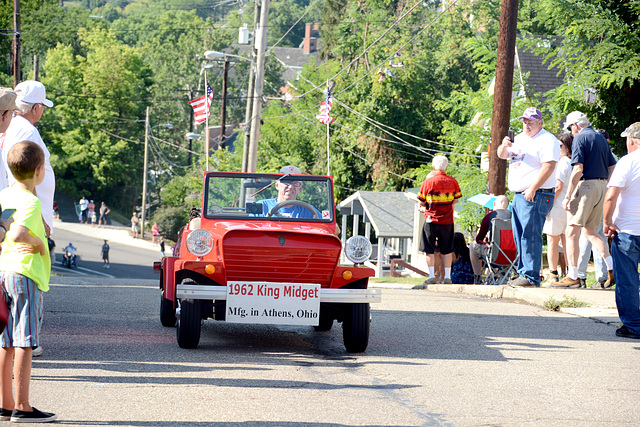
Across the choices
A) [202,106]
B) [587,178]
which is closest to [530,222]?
[587,178]

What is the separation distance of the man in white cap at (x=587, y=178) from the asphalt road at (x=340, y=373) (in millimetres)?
2004

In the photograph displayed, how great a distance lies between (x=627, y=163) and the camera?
7945 mm

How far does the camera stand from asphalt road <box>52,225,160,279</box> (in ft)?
138

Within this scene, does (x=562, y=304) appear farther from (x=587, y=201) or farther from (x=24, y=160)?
(x=24, y=160)

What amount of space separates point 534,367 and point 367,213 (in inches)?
1220

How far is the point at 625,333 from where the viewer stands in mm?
8336

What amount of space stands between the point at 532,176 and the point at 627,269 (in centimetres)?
342

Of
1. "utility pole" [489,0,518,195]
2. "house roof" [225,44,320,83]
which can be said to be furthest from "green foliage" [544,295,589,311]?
"house roof" [225,44,320,83]

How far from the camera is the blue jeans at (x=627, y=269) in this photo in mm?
8008

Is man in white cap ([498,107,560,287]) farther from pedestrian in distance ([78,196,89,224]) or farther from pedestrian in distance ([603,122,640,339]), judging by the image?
pedestrian in distance ([78,196,89,224])

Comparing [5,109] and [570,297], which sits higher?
[5,109]

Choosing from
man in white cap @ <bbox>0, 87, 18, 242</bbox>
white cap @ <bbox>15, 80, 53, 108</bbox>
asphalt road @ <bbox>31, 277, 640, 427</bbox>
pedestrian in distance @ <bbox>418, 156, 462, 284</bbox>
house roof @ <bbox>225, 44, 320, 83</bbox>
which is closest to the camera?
asphalt road @ <bbox>31, 277, 640, 427</bbox>

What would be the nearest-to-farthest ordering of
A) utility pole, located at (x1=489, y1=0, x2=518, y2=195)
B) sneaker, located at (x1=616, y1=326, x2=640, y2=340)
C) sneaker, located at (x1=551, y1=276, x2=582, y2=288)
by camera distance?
sneaker, located at (x1=616, y1=326, x2=640, y2=340) → sneaker, located at (x1=551, y1=276, x2=582, y2=288) → utility pole, located at (x1=489, y1=0, x2=518, y2=195)

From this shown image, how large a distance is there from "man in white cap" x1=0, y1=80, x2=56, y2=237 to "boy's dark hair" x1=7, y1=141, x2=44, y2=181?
1615 mm
